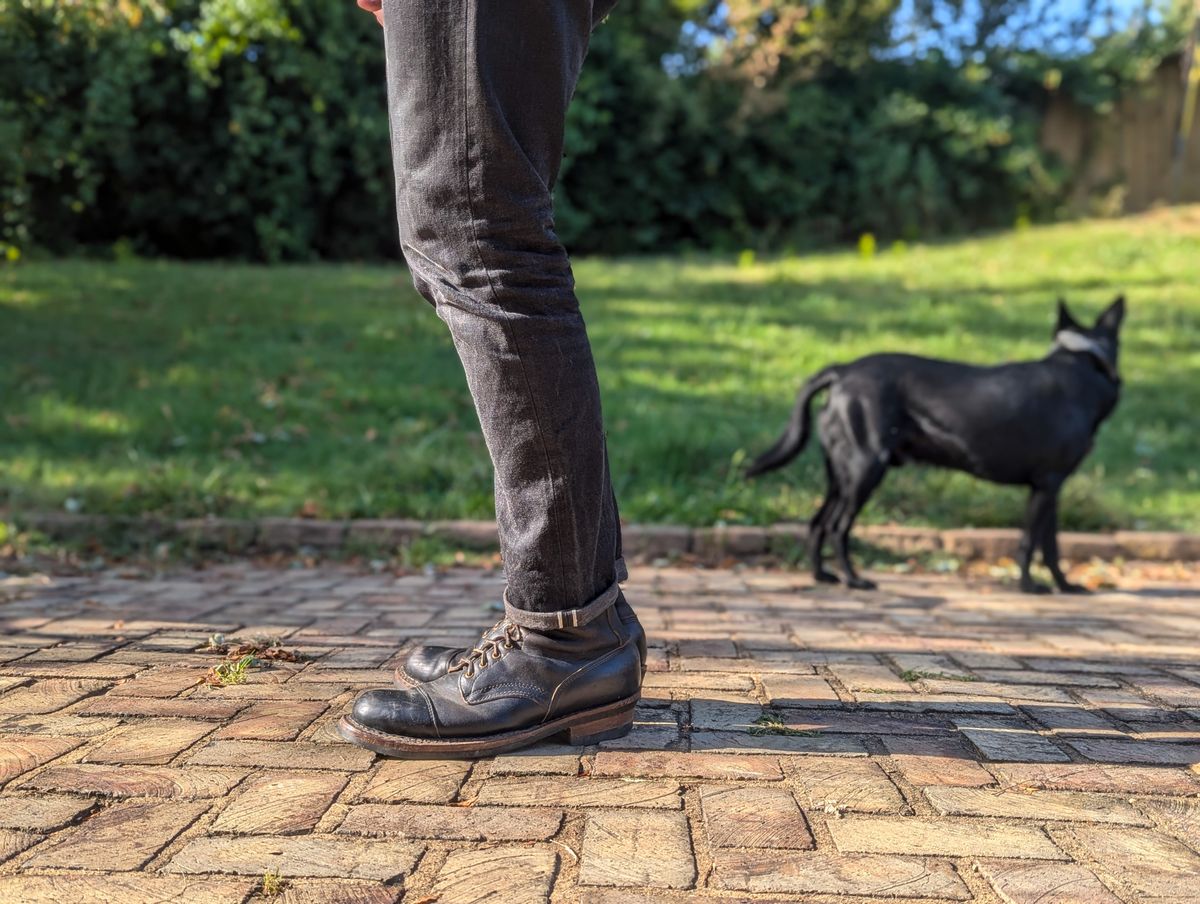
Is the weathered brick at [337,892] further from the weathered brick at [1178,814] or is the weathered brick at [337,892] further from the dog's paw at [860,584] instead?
the dog's paw at [860,584]

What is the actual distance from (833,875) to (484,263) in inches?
40.9

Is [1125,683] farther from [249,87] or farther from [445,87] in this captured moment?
[249,87]

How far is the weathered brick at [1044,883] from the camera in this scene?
1.34m

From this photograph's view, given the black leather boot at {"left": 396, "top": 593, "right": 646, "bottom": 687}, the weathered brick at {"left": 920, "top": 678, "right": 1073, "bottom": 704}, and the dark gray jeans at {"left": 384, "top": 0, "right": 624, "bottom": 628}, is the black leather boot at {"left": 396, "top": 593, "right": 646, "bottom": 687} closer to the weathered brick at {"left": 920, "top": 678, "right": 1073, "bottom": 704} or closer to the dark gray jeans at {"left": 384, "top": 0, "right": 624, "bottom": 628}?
the dark gray jeans at {"left": 384, "top": 0, "right": 624, "bottom": 628}

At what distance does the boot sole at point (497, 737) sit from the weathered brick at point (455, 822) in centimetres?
21

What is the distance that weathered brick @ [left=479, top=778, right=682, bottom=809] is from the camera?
5.31 ft

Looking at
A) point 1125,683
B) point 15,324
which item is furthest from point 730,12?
point 1125,683

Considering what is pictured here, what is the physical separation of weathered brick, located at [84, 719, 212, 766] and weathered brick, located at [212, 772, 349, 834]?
0.22m

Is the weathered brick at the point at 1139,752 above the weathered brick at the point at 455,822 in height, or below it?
below

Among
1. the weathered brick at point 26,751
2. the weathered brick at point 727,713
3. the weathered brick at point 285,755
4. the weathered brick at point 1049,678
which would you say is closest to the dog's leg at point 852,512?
the weathered brick at point 1049,678

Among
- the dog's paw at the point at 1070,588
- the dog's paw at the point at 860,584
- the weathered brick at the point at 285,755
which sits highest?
the weathered brick at the point at 285,755

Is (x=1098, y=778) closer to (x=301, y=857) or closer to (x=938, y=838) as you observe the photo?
(x=938, y=838)

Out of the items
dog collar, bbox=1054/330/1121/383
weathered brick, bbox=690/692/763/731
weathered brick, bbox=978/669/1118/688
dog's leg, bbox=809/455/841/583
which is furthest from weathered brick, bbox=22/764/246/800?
dog collar, bbox=1054/330/1121/383

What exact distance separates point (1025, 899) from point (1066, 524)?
14.4ft
